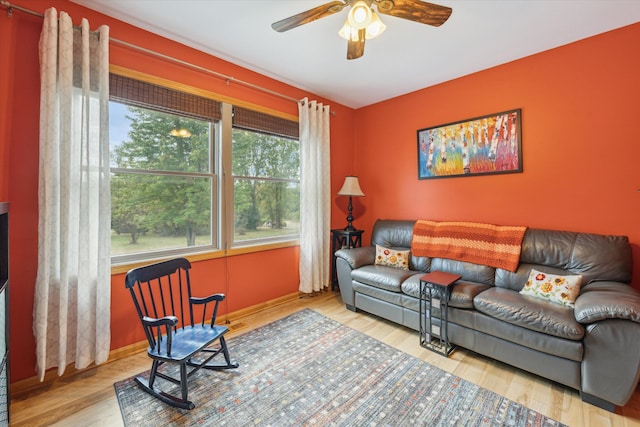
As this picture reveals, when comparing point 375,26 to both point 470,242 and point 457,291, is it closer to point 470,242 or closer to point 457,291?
point 457,291

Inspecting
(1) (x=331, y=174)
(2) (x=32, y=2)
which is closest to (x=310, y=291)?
(1) (x=331, y=174)

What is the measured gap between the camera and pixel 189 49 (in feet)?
8.34

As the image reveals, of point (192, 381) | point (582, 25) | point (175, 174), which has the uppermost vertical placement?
point (582, 25)

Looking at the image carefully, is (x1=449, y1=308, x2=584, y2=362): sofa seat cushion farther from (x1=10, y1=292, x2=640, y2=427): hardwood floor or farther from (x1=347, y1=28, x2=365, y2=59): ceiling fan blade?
(x1=347, y1=28, x2=365, y2=59): ceiling fan blade

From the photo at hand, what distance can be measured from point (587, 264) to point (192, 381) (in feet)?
10.6

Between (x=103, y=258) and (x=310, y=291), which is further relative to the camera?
(x=310, y=291)

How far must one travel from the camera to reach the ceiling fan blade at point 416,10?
1.57 meters

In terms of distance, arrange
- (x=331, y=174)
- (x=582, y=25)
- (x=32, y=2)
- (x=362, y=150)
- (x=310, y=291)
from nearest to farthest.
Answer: (x=32, y=2) < (x=582, y=25) < (x=310, y=291) < (x=331, y=174) < (x=362, y=150)

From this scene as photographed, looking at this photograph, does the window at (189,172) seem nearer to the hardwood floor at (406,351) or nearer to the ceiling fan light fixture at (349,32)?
the hardwood floor at (406,351)

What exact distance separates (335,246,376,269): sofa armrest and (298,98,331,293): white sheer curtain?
414mm

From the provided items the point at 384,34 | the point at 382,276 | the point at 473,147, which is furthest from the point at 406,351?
the point at 384,34

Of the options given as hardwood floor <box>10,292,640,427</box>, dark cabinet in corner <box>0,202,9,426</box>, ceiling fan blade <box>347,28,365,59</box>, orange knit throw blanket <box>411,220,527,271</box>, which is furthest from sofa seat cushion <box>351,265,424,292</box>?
dark cabinet in corner <box>0,202,9,426</box>

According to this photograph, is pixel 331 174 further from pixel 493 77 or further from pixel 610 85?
pixel 610 85

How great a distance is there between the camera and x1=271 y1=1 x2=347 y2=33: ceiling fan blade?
1.64 meters
